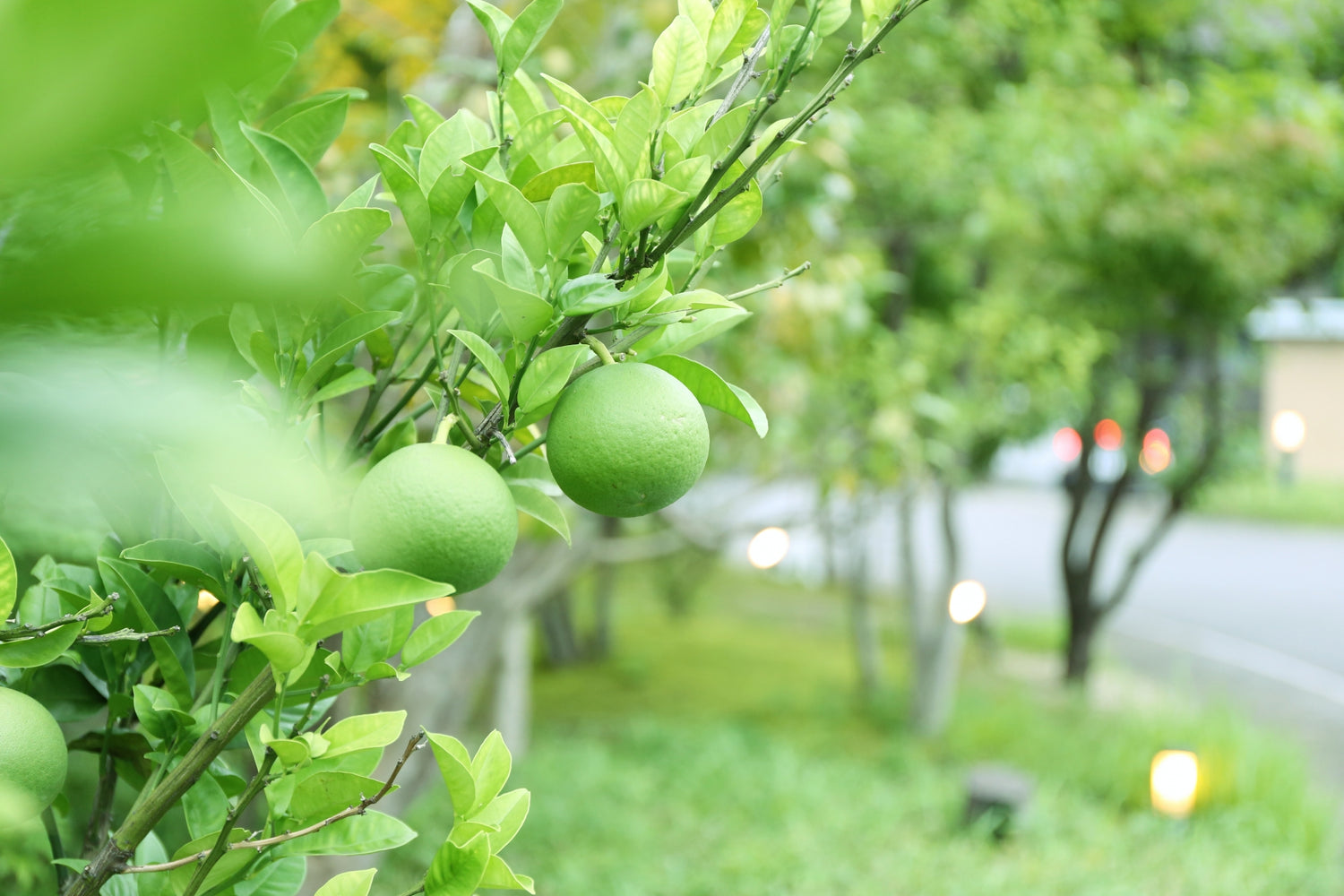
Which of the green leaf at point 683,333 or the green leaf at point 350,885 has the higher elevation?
the green leaf at point 683,333

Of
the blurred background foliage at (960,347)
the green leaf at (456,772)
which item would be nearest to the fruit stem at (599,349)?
the green leaf at (456,772)

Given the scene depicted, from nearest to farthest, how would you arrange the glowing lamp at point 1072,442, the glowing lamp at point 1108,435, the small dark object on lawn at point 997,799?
the small dark object on lawn at point 997,799 < the glowing lamp at point 1108,435 < the glowing lamp at point 1072,442

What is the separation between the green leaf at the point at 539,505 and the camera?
62 centimetres

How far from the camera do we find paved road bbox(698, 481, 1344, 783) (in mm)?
5824

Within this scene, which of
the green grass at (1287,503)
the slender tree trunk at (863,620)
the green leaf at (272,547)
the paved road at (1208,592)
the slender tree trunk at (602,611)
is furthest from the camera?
the green grass at (1287,503)

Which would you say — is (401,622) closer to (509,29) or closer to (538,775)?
(509,29)

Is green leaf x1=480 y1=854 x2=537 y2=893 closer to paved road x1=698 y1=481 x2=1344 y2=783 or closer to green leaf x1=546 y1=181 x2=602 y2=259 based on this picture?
green leaf x1=546 y1=181 x2=602 y2=259

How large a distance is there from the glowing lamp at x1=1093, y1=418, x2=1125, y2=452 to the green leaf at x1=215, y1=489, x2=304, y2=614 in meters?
6.13

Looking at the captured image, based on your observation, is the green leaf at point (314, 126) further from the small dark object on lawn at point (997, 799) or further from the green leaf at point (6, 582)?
the small dark object on lawn at point (997, 799)

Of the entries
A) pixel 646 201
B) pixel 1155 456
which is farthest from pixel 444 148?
pixel 1155 456

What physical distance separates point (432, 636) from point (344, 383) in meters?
0.15

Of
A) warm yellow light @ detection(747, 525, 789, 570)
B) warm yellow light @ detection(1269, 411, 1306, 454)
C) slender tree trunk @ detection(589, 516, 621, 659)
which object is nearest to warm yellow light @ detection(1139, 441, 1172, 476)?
warm yellow light @ detection(1269, 411, 1306, 454)

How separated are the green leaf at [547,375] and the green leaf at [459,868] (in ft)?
0.78

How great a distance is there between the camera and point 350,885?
0.56 meters
